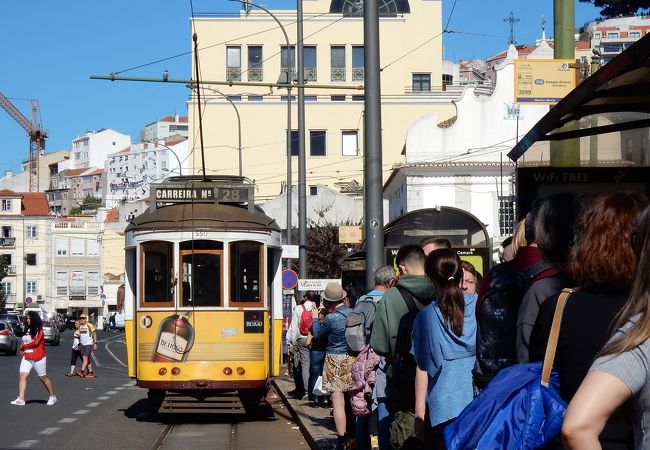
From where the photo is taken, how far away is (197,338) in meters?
17.3

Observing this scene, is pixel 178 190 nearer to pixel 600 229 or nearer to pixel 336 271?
pixel 600 229

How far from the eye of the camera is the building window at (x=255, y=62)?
76488 millimetres

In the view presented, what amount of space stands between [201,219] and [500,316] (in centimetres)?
1204

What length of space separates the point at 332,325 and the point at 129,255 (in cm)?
663

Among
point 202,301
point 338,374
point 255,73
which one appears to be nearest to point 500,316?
point 338,374

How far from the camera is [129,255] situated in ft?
60.4

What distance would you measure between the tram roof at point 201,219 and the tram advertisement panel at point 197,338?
1254 millimetres

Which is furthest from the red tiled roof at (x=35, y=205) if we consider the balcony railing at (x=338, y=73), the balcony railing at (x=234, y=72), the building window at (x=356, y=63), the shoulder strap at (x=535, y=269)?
the shoulder strap at (x=535, y=269)

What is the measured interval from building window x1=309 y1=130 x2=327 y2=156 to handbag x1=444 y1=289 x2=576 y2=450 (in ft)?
237

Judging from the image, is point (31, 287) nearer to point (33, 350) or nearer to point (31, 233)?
point (31, 233)

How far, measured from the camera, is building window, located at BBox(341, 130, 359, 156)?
7631 cm

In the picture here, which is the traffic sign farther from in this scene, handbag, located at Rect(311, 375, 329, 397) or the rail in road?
handbag, located at Rect(311, 375, 329, 397)

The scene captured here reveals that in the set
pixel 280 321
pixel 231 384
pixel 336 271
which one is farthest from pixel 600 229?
pixel 336 271

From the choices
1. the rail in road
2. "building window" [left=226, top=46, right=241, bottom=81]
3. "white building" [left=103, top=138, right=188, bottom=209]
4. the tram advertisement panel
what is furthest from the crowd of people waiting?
"white building" [left=103, top=138, right=188, bottom=209]
